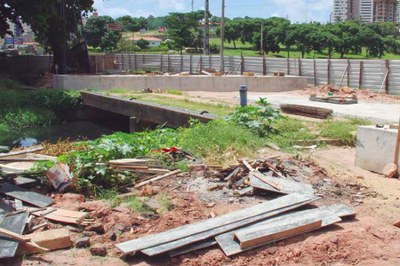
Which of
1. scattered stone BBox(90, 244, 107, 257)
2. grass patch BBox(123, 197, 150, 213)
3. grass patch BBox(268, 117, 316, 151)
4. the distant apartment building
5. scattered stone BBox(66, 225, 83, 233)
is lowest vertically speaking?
scattered stone BBox(90, 244, 107, 257)

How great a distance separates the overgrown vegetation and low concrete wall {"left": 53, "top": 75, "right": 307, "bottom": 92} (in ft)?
4.34

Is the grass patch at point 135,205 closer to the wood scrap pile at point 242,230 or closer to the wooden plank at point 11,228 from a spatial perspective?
the wood scrap pile at point 242,230

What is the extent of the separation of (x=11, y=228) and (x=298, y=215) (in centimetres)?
338

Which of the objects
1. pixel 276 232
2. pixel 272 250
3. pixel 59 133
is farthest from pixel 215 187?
pixel 59 133

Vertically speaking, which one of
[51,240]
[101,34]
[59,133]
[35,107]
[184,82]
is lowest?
[59,133]

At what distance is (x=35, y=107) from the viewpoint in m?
27.8

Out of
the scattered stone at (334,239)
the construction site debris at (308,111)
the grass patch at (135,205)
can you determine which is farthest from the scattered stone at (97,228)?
the construction site debris at (308,111)

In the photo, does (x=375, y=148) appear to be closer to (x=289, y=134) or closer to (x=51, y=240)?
(x=289, y=134)

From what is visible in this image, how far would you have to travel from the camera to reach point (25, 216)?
21.4 ft

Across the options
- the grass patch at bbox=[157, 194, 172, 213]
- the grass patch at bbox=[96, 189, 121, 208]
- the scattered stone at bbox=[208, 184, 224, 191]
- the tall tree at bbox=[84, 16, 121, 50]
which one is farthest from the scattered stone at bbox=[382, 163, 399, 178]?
the tall tree at bbox=[84, 16, 121, 50]

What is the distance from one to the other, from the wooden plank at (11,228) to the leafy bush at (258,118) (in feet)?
21.9

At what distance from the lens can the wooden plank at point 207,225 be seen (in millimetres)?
5875

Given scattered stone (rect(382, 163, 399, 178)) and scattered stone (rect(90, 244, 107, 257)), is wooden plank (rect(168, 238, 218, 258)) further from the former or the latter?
scattered stone (rect(382, 163, 399, 178))

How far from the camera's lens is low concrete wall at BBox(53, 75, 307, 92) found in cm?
2894
